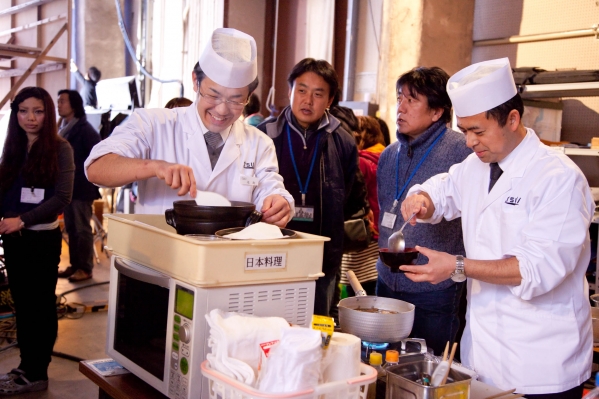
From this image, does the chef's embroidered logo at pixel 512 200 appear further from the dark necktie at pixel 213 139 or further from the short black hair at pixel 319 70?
the short black hair at pixel 319 70

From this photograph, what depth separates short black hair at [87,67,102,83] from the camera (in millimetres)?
8742

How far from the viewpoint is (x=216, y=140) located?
196 cm

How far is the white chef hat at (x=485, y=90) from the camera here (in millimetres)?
1714

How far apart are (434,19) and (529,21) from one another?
70 cm

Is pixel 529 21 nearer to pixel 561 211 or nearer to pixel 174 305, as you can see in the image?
pixel 561 211

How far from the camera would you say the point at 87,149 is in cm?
527

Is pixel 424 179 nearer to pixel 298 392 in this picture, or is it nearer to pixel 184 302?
pixel 184 302

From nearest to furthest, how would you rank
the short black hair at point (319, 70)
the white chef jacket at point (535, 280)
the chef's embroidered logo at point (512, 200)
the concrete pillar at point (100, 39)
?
1. the white chef jacket at point (535, 280)
2. the chef's embroidered logo at point (512, 200)
3. the short black hair at point (319, 70)
4. the concrete pillar at point (100, 39)

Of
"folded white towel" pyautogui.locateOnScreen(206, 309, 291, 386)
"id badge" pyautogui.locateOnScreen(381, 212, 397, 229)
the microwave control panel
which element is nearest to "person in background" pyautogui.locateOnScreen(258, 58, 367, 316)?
"id badge" pyautogui.locateOnScreen(381, 212, 397, 229)

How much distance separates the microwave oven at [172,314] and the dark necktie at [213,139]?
19.8 inches

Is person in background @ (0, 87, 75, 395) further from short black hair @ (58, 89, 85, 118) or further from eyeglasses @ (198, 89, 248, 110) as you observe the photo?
short black hair @ (58, 89, 85, 118)

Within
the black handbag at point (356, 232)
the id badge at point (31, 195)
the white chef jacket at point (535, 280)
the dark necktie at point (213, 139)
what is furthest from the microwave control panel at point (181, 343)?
the id badge at point (31, 195)

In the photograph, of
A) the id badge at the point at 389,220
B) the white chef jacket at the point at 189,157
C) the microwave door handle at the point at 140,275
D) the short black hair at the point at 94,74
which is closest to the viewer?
the microwave door handle at the point at 140,275

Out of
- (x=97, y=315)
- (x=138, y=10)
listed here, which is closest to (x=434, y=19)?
(x=97, y=315)
